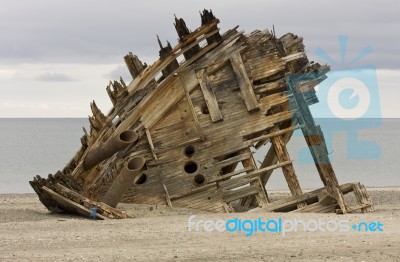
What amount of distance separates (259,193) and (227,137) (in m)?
1.27

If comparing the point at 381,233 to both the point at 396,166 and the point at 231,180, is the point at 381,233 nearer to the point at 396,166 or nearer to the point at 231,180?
the point at 231,180

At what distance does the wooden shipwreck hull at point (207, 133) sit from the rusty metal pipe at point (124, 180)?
0.08 feet

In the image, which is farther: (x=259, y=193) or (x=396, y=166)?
(x=396, y=166)

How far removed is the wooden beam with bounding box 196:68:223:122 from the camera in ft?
66.6

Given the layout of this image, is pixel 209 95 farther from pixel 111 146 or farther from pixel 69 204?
pixel 69 204

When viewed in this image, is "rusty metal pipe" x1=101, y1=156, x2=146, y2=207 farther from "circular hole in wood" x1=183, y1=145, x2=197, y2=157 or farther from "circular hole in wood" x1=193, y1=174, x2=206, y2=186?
"circular hole in wood" x1=193, y1=174, x2=206, y2=186

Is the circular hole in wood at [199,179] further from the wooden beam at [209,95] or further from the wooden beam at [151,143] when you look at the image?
the wooden beam at [209,95]

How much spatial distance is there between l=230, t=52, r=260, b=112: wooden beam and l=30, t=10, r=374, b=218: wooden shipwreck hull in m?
0.02

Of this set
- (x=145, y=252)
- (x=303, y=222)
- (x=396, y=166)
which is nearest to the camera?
(x=145, y=252)

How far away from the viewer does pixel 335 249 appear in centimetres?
1524

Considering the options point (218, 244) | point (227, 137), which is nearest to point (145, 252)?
point (218, 244)

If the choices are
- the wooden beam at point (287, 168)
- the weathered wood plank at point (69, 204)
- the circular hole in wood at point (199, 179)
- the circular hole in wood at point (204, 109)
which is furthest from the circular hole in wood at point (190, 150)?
the weathered wood plank at point (69, 204)

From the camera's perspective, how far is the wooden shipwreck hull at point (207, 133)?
2019 cm

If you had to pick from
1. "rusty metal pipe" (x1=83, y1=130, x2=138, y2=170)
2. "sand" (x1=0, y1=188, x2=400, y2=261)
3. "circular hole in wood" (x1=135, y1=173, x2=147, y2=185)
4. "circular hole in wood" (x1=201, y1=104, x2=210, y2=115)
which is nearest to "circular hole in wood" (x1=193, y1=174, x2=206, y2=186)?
"sand" (x1=0, y1=188, x2=400, y2=261)
